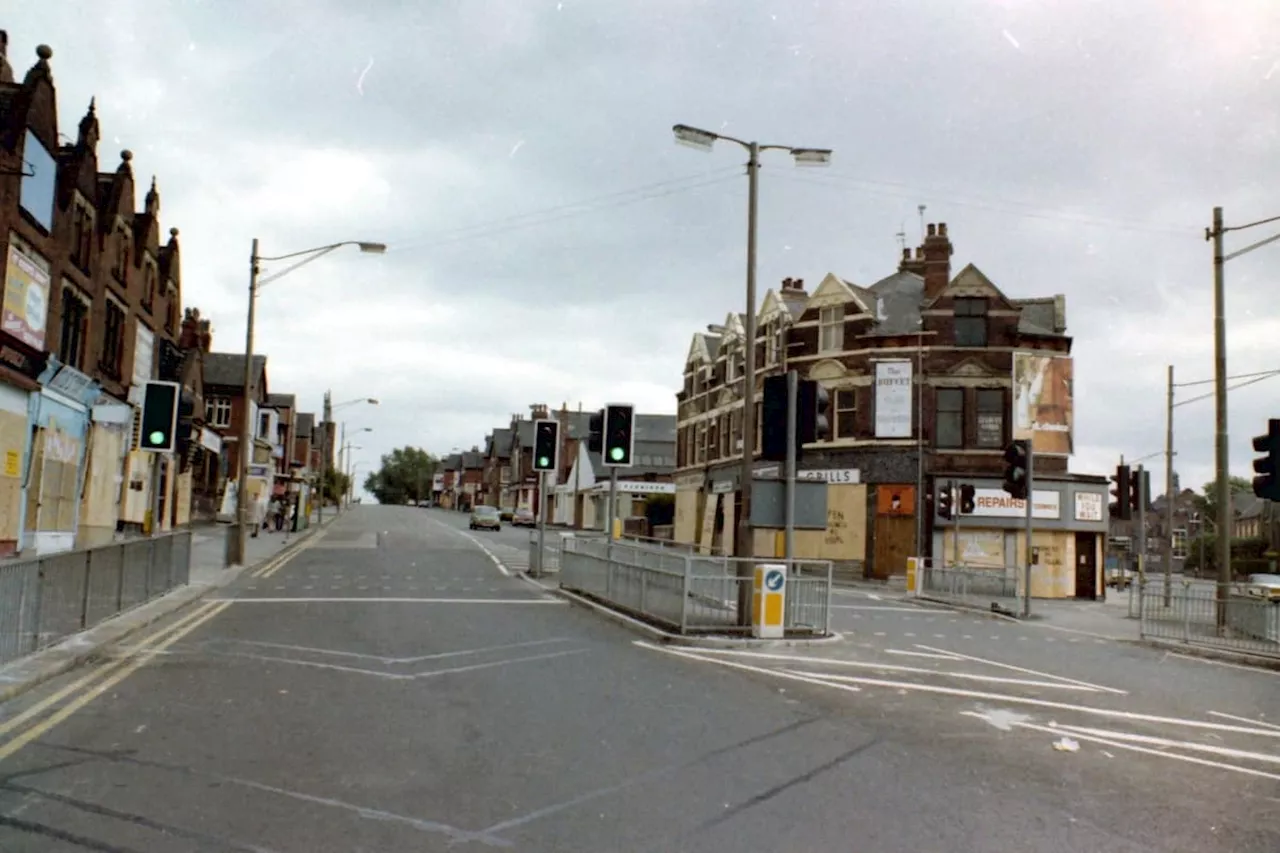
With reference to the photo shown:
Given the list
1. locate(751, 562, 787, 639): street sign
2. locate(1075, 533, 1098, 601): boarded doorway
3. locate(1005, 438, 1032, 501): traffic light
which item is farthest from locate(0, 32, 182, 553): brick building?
locate(1075, 533, 1098, 601): boarded doorway

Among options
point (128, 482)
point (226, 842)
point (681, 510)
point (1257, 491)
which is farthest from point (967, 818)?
point (681, 510)

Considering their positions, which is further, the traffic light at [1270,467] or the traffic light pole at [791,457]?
the traffic light pole at [791,457]

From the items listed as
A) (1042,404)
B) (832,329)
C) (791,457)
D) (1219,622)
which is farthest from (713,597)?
(832,329)

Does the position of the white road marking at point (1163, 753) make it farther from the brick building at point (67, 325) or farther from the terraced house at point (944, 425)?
the terraced house at point (944, 425)

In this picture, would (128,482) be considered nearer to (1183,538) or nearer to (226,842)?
(226,842)

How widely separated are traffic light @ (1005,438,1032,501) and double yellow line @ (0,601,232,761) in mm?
18126

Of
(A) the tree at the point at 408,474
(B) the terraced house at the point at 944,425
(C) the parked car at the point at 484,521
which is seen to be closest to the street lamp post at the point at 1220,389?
(B) the terraced house at the point at 944,425

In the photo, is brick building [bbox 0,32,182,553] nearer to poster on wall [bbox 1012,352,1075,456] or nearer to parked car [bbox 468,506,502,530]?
parked car [bbox 468,506,502,530]

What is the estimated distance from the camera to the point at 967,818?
6.14 meters

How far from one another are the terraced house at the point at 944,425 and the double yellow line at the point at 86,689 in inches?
1106

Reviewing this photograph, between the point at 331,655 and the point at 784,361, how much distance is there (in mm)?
32537

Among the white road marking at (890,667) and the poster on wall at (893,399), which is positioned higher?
the poster on wall at (893,399)

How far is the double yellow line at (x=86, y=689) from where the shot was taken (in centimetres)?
750

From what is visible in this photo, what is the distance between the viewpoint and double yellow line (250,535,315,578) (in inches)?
985
